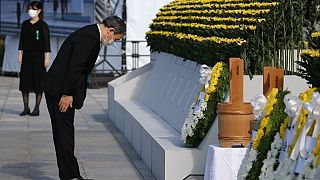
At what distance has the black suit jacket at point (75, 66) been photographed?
8.49 m

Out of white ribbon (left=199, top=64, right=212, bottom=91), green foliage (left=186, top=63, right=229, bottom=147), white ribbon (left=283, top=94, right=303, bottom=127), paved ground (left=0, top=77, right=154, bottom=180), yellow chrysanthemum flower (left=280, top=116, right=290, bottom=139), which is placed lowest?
paved ground (left=0, top=77, right=154, bottom=180)

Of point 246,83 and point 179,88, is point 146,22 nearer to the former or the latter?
point 179,88

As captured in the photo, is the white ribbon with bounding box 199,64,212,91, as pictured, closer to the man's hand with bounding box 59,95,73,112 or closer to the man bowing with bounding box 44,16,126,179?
the man bowing with bounding box 44,16,126,179

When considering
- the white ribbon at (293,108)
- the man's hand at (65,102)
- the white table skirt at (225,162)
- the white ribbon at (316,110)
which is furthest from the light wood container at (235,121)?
the white ribbon at (316,110)

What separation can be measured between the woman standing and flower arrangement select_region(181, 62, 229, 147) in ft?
22.3

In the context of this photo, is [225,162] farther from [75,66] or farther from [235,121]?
[75,66]

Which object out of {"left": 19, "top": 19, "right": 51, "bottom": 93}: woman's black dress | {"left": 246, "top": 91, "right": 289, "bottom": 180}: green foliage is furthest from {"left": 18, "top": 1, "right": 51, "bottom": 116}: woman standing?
{"left": 246, "top": 91, "right": 289, "bottom": 180}: green foliage

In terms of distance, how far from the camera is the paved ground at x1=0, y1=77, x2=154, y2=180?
32.2 feet

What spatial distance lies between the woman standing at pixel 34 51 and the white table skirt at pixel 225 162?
8177 millimetres

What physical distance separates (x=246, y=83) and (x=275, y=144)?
9.52 feet

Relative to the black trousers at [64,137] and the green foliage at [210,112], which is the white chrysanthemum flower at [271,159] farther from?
the black trousers at [64,137]

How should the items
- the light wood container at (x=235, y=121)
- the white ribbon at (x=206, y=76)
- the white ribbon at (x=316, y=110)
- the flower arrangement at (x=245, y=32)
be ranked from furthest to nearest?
the flower arrangement at (x=245, y=32) → the white ribbon at (x=206, y=76) → the light wood container at (x=235, y=121) → the white ribbon at (x=316, y=110)

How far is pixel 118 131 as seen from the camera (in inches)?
537

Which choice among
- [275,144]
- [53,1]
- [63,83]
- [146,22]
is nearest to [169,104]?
[63,83]
